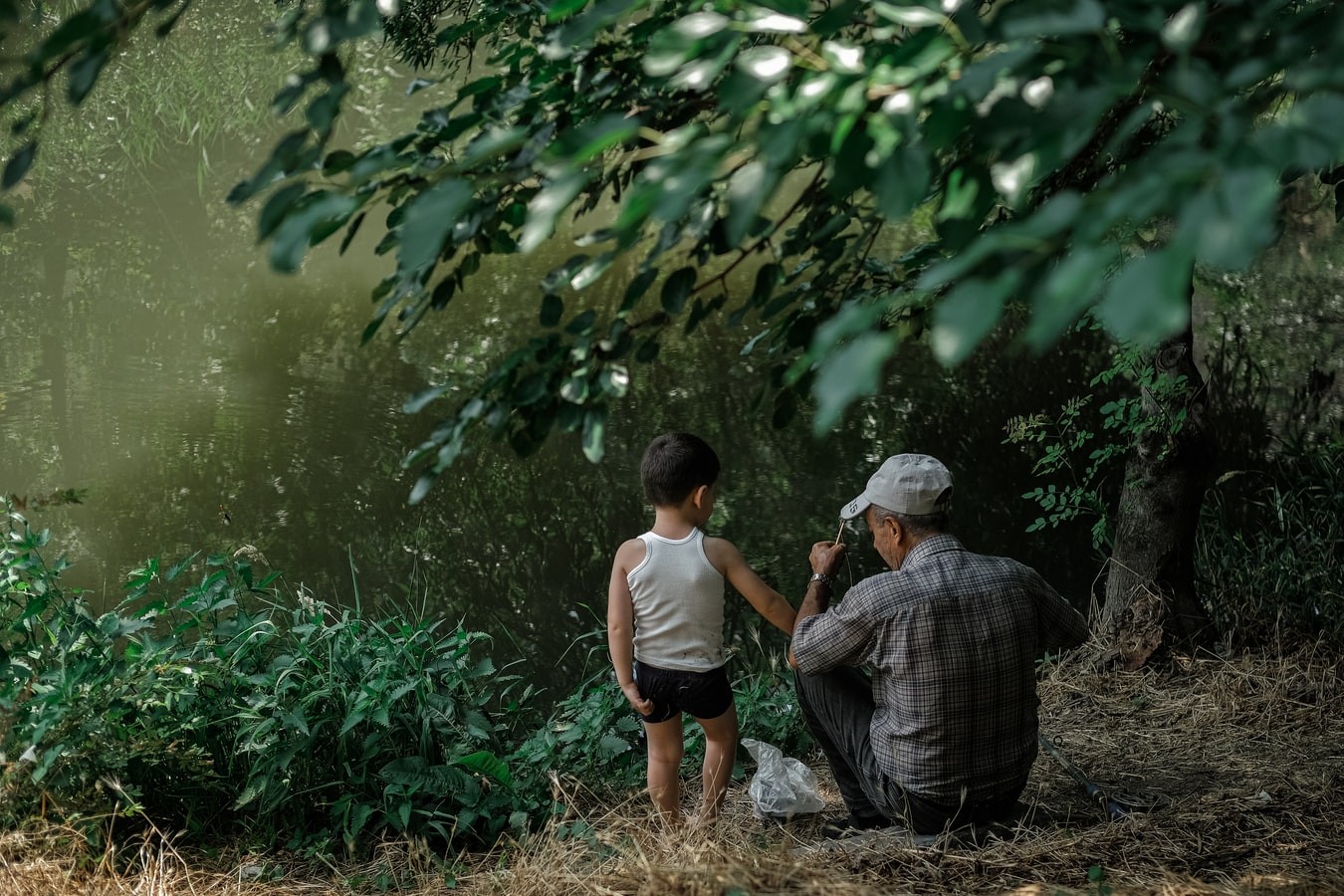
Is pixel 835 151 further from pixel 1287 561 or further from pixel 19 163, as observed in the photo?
pixel 1287 561

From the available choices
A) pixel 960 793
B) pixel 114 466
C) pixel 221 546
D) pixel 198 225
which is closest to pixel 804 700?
pixel 960 793

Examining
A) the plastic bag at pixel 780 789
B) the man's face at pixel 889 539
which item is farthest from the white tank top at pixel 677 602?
the man's face at pixel 889 539

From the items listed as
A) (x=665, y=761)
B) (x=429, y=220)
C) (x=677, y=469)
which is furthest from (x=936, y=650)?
(x=429, y=220)

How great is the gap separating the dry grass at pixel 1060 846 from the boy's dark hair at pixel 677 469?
2.50 ft

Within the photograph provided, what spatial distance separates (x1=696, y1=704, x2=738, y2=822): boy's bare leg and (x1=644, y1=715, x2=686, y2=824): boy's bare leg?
0.07 meters

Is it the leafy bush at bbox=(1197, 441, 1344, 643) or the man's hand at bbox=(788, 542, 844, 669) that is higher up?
the man's hand at bbox=(788, 542, 844, 669)

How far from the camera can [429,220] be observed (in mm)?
1093

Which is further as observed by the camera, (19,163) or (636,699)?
(636,699)

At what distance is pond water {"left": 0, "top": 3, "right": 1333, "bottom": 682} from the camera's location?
596cm

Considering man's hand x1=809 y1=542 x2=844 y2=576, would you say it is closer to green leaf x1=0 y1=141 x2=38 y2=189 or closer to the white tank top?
the white tank top

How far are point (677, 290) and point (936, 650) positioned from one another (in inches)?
51.8

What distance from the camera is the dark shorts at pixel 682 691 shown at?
3125mm

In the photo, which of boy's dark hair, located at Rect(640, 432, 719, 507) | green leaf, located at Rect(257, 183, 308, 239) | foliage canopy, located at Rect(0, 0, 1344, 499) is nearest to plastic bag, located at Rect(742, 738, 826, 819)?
boy's dark hair, located at Rect(640, 432, 719, 507)

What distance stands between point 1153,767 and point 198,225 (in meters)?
10.2
